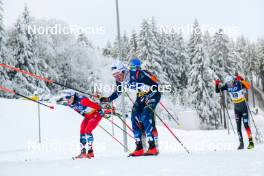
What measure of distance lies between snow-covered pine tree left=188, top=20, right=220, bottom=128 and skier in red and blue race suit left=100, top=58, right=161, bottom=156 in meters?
37.2

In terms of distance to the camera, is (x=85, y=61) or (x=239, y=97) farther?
(x=85, y=61)

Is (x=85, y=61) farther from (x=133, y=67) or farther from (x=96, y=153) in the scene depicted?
(x=133, y=67)

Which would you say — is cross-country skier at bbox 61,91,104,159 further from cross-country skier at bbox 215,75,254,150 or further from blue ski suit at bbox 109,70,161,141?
cross-country skier at bbox 215,75,254,150

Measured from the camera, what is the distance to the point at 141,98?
759cm

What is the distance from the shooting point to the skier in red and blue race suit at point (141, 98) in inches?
292

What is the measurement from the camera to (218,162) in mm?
5566

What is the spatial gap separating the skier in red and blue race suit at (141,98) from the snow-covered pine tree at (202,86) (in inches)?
1464

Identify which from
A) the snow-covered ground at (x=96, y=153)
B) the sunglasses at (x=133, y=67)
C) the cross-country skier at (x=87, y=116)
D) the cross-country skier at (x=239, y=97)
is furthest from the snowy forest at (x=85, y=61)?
the sunglasses at (x=133, y=67)

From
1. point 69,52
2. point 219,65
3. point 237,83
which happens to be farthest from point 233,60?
point 237,83

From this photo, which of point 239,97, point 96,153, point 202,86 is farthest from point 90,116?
point 202,86

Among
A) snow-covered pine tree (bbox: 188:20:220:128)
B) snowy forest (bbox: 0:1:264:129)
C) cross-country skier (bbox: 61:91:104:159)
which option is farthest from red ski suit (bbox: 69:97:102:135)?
snow-covered pine tree (bbox: 188:20:220:128)

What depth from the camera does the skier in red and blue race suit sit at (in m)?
7.42

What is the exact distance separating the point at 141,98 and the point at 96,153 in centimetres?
599

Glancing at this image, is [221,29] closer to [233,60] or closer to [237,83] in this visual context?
[233,60]
